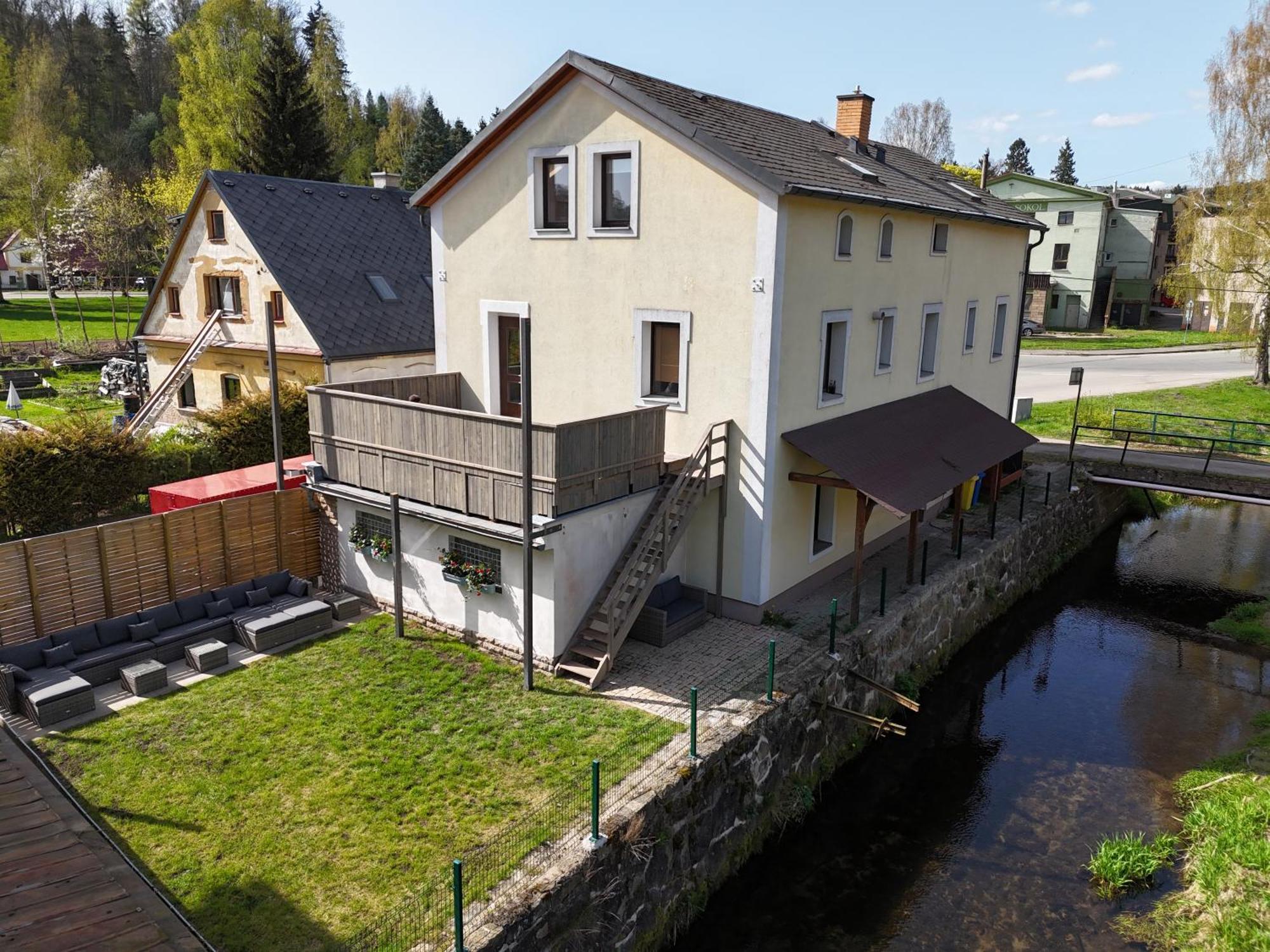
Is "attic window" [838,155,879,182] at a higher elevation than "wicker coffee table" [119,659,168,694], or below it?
higher

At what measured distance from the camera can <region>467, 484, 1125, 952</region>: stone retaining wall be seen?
913cm

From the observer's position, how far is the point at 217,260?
27.0 m

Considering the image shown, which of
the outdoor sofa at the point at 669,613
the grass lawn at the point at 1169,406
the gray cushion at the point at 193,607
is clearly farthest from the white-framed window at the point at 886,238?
the grass lawn at the point at 1169,406

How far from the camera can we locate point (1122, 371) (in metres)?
43.8

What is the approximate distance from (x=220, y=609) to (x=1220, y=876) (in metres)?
15.9

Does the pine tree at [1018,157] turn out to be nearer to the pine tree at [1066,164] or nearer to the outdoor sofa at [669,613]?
the pine tree at [1066,164]

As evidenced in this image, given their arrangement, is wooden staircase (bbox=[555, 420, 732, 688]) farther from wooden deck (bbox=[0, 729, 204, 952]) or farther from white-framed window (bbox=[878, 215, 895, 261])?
wooden deck (bbox=[0, 729, 204, 952])

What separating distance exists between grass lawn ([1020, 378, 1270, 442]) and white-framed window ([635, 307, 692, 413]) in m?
20.2

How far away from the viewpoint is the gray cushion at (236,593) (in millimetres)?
15195

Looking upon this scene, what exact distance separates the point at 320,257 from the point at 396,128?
55.3 meters

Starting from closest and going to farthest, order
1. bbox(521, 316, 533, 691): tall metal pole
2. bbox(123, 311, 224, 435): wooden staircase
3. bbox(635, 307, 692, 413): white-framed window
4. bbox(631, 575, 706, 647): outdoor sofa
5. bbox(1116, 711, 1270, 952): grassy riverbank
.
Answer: bbox(1116, 711, 1270, 952): grassy riverbank, bbox(521, 316, 533, 691): tall metal pole, bbox(631, 575, 706, 647): outdoor sofa, bbox(635, 307, 692, 413): white-framed window, bbox(123, 311, 224, 435): wooden staircase

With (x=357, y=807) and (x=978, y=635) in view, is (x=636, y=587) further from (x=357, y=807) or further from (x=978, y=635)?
(x=978, y=635)

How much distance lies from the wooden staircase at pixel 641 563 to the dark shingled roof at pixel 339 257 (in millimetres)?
14015

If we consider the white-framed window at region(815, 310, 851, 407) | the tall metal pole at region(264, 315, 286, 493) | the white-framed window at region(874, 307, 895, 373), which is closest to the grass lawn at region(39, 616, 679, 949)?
→ the tall metal pole at region(264, 315, 286, 493)
